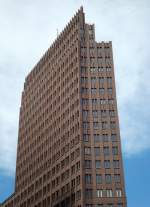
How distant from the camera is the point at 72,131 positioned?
117 meters

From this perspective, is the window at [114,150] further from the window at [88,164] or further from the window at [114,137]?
the window at [88,164]

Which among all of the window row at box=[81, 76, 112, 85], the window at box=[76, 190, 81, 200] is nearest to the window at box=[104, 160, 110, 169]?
the window at box=[76, 190, 81, 200]

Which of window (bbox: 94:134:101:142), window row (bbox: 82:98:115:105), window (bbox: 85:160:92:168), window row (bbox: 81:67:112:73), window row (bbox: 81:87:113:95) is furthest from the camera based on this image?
window row (bbox: 81:67:112:73)

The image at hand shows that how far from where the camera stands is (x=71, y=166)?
111 meters

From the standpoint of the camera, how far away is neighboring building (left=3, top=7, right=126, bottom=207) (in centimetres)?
10406

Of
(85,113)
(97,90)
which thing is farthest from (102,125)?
(97,90)

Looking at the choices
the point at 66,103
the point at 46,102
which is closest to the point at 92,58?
the point at 66,103

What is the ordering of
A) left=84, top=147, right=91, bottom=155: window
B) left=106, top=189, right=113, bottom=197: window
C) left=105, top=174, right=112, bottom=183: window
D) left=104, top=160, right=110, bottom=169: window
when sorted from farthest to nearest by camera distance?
left=84, top=147, right=91, bottom=155: window → left=104, top=160, right=110, bottom=169: window → left=105, top=174, right=112, bottom=183: window → left=106, top=189, right=113, bottom=197: window

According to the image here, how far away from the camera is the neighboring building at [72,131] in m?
104

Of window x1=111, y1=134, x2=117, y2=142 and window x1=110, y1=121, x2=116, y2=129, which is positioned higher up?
window x1=110, y1=121, x2=116, y2=129

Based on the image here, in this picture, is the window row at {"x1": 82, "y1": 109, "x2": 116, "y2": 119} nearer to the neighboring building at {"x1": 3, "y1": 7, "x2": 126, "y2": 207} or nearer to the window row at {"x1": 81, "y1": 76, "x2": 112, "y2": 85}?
the neighboring building at {"x1": 3, "y1": 7, "x2": 126, "y2": 207}

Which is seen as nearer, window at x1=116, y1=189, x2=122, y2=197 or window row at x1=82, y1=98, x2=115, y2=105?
window at x1=116, y1=189, x2=122, y2=197

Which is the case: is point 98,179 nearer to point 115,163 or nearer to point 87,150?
point 115,163

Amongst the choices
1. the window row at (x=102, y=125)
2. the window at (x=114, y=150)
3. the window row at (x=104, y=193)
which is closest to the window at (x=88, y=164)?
the window row at (x=104, y=193)
